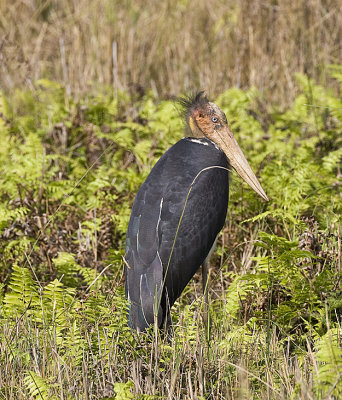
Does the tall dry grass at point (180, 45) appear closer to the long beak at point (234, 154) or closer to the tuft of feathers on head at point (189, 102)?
the tuft of feathers on head at point (189, 102)

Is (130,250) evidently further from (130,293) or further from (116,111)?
(116,111)

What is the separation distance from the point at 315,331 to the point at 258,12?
5.06 meters

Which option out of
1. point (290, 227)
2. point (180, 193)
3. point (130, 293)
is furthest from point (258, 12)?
point (130, 293)

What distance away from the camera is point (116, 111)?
22.7 feet

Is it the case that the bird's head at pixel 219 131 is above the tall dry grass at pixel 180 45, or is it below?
above

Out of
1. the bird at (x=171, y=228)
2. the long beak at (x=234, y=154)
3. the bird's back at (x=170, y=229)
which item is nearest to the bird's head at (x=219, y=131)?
the long beak at (x=234, y=154)

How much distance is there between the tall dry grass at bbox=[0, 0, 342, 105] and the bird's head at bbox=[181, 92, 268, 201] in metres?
2.87

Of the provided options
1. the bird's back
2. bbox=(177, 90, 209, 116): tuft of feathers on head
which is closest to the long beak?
A: bbox=(177, 90, 209, 116): tuft of feathers on head

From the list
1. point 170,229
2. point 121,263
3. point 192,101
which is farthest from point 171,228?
point 192,101

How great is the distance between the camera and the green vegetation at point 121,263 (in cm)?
310

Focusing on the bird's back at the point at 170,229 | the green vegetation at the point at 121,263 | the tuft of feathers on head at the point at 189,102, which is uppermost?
the tuft of feathers on head at the point at 189,102

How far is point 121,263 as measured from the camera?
4223mm

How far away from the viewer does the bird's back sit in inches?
147

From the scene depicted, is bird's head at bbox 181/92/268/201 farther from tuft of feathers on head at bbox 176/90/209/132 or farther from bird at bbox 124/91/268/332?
bird at bbox 124/91/268/332
